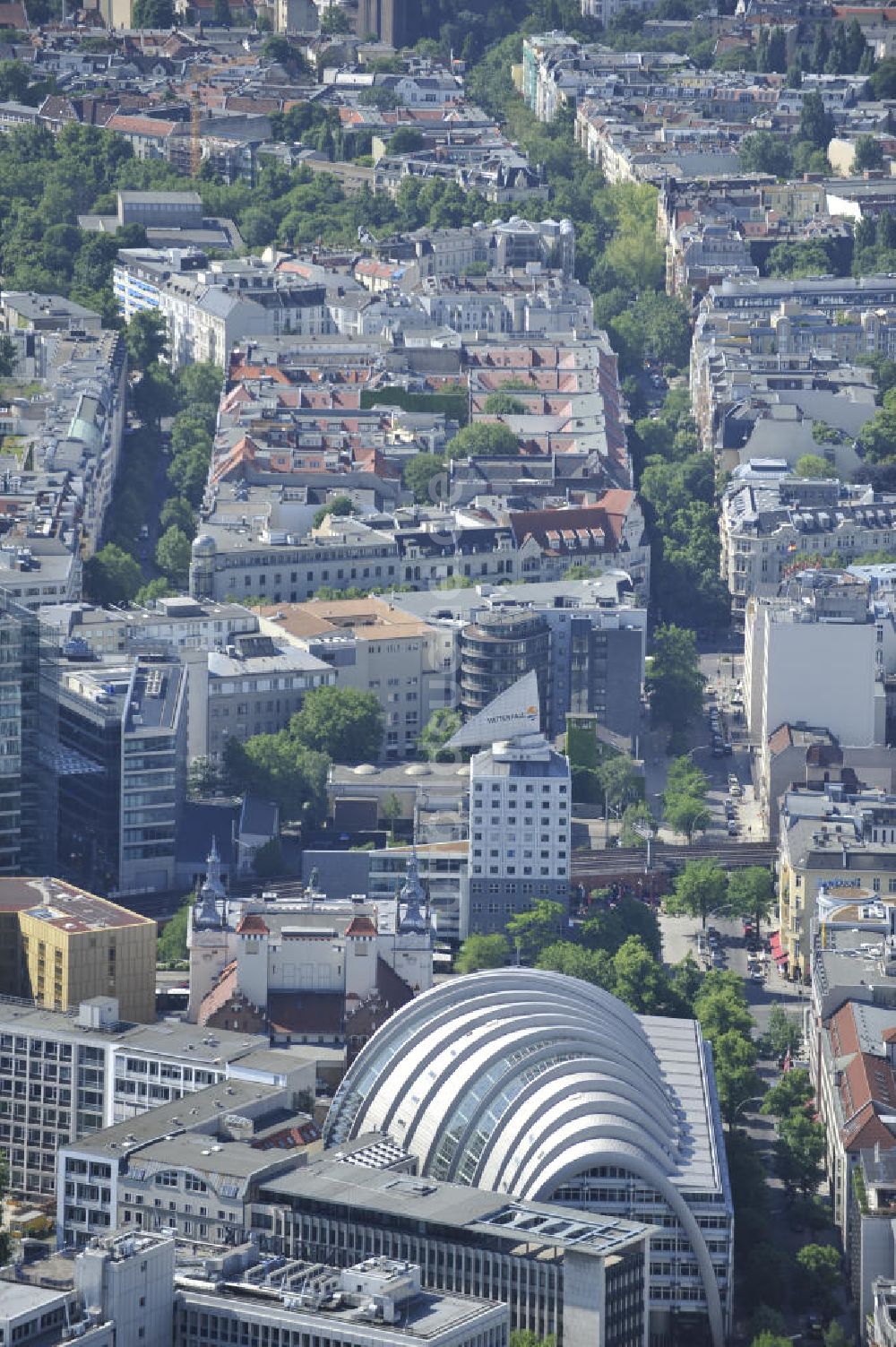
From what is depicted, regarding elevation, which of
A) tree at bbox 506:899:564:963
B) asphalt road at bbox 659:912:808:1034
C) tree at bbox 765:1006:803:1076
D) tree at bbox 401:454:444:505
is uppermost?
tree at bbox 401:454:444:505

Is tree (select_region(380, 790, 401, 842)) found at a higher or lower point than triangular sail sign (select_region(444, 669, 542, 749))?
lower

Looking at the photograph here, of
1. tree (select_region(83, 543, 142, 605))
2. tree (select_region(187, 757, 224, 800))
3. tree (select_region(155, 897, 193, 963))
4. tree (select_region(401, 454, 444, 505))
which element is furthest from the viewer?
tree (select_region(401, 454, 444, 505))

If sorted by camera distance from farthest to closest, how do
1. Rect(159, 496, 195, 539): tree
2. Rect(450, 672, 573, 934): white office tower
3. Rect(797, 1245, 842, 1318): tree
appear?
1. Rect(159, 496, 195, 539): tree
2. Rect(450, 672, 573, 934): white office tower
3. Rect(797, 1245, 842, 1318): tree

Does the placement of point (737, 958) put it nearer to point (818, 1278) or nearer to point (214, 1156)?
point (818, 1278)

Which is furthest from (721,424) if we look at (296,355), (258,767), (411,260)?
(258,767)

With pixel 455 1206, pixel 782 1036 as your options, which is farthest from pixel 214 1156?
pixel 782 1036

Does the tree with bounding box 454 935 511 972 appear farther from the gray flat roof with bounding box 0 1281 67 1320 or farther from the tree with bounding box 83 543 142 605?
the gray flat roof with bounding box 0 1281 67 1320

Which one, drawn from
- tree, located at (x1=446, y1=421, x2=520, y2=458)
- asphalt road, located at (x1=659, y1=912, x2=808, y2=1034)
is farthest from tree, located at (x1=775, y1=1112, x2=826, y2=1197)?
tree, located at (x1=446, y1=421, x2=520, y2=458)

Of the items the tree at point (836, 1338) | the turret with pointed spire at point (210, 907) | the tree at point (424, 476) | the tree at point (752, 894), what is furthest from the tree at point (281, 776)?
the tree at point (836, 1338)

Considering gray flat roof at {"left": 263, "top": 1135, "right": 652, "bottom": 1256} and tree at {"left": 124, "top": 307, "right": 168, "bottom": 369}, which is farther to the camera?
tree at {"left": 124, "top": 307, "right": 168, "bottom": 369}
